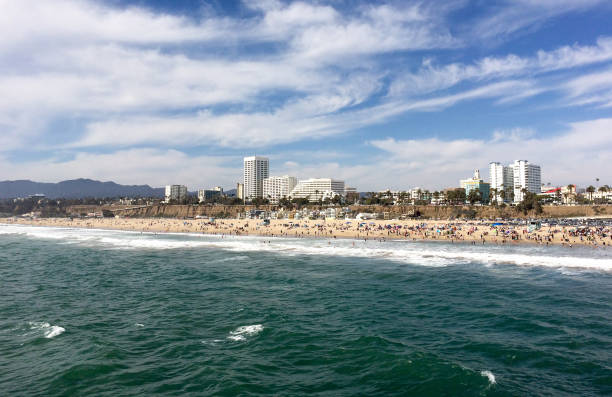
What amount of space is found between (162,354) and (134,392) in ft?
9.07

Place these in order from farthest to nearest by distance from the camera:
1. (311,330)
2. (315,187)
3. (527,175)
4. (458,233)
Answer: (315,187), (527,175), (458,233), (311,330)

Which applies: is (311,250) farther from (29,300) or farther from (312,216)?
(312,216)

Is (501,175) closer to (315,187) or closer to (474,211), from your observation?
(315,187)

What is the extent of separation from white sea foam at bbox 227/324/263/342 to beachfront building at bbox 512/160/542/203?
180 meters

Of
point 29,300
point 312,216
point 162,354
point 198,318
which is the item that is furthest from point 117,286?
point 312,216

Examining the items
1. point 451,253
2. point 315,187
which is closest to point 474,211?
point 451,253

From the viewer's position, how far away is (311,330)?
1588cm

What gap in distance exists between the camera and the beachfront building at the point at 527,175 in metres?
170

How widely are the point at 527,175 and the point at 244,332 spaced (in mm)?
188984

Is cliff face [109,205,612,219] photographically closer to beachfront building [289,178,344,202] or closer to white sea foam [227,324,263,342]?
beachfront building [289,178,344,202]

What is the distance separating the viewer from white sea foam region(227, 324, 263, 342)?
14930 mm

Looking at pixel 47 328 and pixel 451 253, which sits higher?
pixel 451 253

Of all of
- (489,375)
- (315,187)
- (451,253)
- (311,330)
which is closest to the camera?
(489,375)

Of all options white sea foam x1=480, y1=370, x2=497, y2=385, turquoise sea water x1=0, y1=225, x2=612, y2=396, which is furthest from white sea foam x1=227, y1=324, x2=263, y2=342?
white sea foam x1=480, y1=370, x2=497, y2=385
